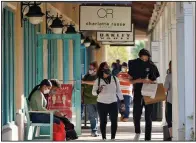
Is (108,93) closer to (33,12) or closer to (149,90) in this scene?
(149,90)

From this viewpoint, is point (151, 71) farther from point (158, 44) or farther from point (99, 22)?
point (158, 44)

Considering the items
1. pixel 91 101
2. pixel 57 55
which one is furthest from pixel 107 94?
pixel 57 55

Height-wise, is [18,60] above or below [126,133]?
above

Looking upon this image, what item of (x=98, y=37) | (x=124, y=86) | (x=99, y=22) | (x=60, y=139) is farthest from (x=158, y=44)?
(x=60, y=139)

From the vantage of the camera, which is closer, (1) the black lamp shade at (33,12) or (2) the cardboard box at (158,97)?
(2) the cardboard box at (158,97)

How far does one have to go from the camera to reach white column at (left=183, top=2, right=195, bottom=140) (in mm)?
11211

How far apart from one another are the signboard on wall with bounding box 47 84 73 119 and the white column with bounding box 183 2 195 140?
4.43 m

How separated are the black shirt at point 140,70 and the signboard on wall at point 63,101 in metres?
2.61

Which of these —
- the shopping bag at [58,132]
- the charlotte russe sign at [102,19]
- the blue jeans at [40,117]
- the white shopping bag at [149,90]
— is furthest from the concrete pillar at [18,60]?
the white shopping bag at [149,90]

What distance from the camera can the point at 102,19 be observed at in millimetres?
15047

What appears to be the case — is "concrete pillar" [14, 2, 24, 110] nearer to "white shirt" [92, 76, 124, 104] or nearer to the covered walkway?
the covered walkway

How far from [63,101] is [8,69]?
9.98ft

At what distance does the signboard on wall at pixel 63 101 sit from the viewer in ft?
51.4

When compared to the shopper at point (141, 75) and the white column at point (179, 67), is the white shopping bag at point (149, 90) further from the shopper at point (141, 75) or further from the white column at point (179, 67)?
the white column at point (179, 67)
